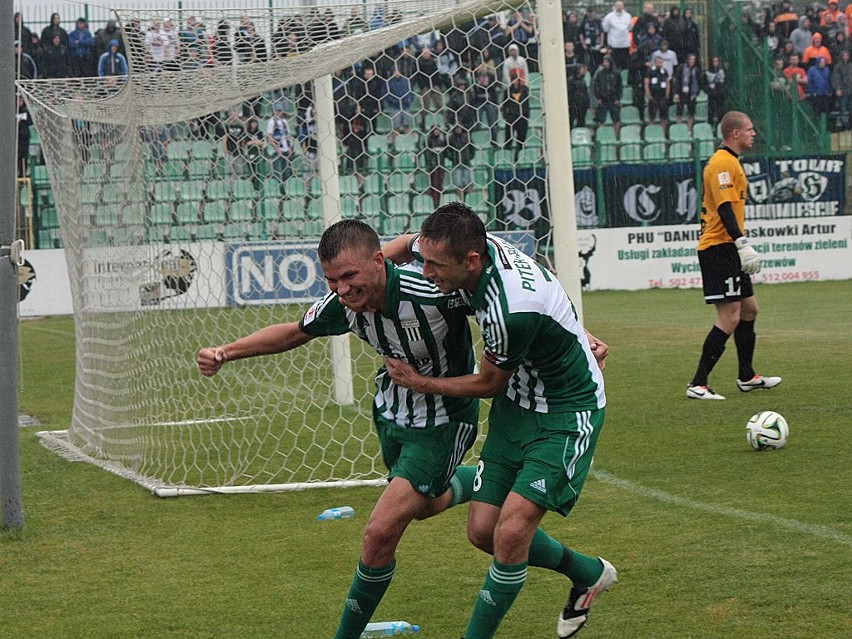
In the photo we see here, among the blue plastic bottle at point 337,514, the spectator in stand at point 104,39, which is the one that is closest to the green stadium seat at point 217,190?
the blue plastic bottle at point 337,514

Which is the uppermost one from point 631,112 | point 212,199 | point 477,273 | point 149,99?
point 631,112

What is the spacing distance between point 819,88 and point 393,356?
24.6 m

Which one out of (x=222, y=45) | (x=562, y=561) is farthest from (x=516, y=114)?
(x=562, y=561)

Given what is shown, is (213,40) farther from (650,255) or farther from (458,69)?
(650,255)

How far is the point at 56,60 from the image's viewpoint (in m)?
22.9

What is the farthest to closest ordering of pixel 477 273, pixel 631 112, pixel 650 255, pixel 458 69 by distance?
pixel 631 112 < pixel 650 255 < pixel 458 69 < pixel 477 273

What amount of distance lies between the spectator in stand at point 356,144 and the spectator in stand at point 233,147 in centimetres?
96

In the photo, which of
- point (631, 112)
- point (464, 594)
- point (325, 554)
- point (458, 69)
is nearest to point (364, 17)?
point (458, 69)

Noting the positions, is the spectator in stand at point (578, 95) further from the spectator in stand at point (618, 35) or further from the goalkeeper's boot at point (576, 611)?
the goalkeeper's boot at point (576, 611)

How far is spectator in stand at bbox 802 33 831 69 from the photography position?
88.2ft

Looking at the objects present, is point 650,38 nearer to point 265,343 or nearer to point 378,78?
point 378,78

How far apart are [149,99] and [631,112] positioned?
1885cm

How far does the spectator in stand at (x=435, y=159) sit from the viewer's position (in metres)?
8.66

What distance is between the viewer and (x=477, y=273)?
396cm
